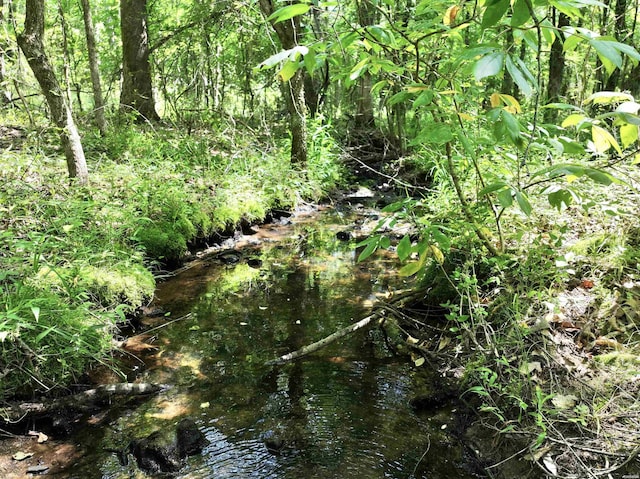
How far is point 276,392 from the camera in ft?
12.3

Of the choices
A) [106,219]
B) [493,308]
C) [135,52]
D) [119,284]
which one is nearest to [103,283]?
[119,284]

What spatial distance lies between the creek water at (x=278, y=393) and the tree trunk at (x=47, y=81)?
6.67 ft

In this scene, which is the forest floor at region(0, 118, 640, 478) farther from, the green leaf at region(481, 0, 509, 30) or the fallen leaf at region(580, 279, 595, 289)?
the green leaf at region(481, 0, 509, 30)

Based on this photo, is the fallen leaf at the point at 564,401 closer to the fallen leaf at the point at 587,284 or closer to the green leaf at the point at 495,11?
the fallen leaf at the point at 587,284

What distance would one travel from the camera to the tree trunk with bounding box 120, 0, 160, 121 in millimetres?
11070

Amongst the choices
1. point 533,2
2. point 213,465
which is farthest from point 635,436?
point 213,465

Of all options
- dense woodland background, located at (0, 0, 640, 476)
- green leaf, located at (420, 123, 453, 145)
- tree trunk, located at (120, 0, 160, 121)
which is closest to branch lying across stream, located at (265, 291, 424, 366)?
dense woodland background, located at (0, 0, 640, 476)

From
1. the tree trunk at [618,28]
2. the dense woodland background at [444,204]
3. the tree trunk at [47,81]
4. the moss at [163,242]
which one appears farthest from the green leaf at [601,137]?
the tree trunk at [618,28]

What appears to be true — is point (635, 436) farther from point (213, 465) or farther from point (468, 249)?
point (213, 465)

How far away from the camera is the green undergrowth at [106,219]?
3406mm

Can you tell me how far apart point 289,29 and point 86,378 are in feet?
22.9

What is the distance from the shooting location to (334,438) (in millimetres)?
3203

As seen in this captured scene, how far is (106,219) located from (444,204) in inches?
154

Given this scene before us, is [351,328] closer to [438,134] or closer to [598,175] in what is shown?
[438,134]
